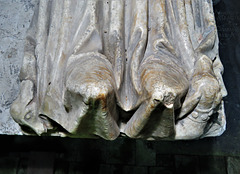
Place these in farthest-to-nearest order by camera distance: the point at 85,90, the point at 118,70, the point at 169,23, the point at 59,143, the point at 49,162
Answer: the point at 59,143
the point at 49,162
the point at 169,23
the point at 118,70
the point at 85,90

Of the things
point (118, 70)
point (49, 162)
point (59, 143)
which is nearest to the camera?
point (118, 70)

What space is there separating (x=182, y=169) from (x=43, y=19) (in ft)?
4.53

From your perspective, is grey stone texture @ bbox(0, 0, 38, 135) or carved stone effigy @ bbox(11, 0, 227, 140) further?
grey stone texture @ bbox(0, 0, 38, 135)

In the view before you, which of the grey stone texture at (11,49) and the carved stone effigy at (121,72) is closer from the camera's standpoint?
the carved stone effigy at (121,72)

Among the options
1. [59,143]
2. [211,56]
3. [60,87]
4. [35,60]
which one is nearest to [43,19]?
[35,60]

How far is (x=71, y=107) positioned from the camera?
3.13 ft

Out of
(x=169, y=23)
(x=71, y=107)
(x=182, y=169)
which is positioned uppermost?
(x=169, y=23)

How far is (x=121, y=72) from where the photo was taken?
1.07 meters

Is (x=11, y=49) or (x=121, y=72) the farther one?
(x=11, y=49)

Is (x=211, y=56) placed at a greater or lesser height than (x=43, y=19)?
lesser

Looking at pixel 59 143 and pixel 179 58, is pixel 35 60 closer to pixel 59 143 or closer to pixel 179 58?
pixel 179 58

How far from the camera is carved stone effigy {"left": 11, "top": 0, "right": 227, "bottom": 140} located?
90 cm

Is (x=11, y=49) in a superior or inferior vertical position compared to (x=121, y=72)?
superior

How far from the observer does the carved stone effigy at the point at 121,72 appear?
0.90 meters
